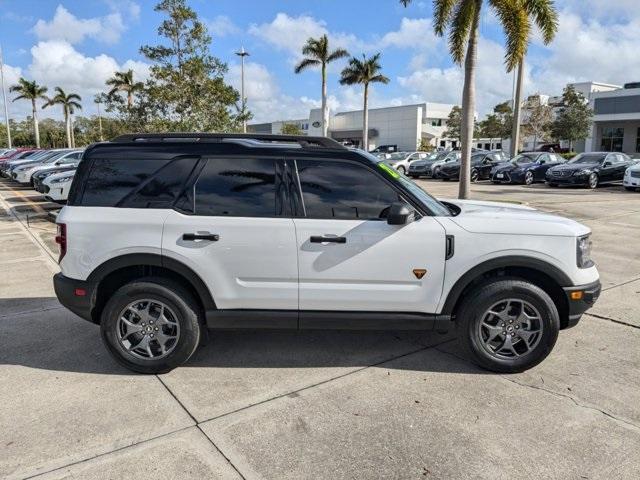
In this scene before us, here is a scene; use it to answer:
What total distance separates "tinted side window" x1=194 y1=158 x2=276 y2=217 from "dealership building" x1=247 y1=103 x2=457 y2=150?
71905mm

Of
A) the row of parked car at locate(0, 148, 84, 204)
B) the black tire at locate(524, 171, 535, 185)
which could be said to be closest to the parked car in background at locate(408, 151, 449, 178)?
the black tire at locate(524, 171, 535, 185)

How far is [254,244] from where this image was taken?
3756 millimetres

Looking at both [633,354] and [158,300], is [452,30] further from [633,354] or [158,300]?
[158,300]

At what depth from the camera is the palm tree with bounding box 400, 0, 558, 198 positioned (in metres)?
13.6

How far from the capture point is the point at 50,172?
1675cm

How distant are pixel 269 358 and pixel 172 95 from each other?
10.1m

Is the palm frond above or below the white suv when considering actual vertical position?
above

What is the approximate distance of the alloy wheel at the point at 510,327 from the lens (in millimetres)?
3861

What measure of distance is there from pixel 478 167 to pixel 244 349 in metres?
23.6

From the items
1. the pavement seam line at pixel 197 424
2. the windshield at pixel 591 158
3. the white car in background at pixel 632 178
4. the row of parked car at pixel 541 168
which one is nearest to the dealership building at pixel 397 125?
the row of parked car at pixel 541 168

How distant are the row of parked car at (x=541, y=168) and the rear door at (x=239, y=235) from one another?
1968 cm

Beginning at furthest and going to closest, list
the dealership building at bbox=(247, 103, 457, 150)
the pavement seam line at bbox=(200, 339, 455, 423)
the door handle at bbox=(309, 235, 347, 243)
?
1. the dealership building at bbox=(247, 103, 457, 150)
2. the door handle at bbox=(309, 235, 347, 243)
3. the pavement seam line at bbox=(200, 339, 455, 423)

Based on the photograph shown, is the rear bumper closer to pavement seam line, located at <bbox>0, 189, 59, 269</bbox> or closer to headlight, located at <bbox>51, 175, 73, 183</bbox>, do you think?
pavement seam line, located at <bbox>0, 189, 59, 269</bbox>

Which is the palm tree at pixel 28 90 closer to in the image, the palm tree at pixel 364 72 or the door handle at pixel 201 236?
the palm tree at pixel 364 72
